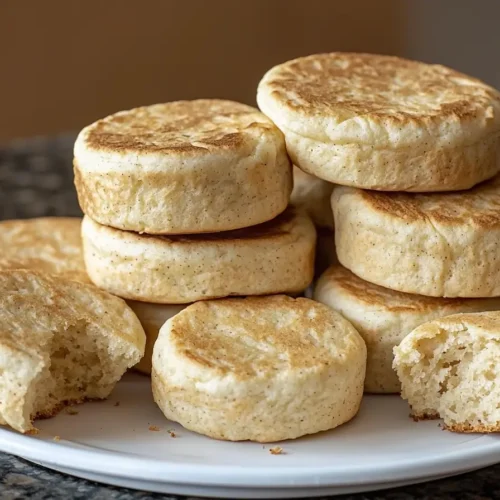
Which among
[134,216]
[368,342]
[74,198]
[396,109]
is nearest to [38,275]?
[134,216]

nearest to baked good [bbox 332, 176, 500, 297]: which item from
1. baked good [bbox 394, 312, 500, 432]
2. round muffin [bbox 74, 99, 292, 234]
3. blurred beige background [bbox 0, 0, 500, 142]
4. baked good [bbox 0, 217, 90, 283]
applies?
baked good [bbox 394, 312, 500, 432]

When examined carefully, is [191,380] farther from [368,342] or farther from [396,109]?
[396,109]

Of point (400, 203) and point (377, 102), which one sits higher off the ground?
point (377, 102)

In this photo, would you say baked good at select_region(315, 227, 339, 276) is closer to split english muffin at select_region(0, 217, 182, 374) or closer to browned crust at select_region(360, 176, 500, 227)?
browned crust at select_region(360, 176, 500, 227)

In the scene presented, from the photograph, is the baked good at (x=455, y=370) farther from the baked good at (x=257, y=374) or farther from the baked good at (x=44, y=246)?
the baked good at (x=44, y=246)

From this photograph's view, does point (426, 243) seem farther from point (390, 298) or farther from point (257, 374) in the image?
point (257, 374)

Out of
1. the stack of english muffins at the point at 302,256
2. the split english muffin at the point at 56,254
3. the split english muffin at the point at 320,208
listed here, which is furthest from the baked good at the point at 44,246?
the split english muffin at the point at 320,208

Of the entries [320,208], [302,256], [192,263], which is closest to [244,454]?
[192,263]
